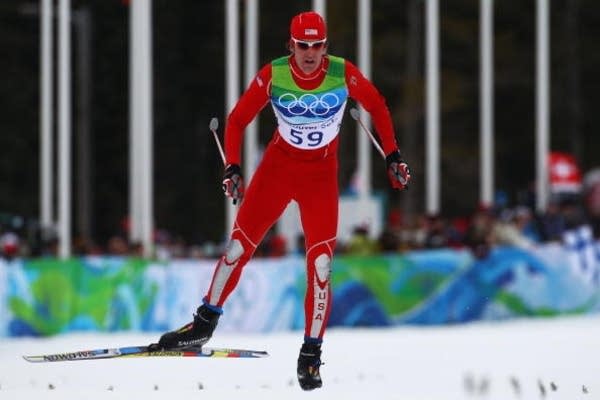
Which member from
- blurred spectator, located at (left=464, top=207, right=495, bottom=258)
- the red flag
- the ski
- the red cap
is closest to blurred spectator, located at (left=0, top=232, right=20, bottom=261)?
blurred spectator, located at (left=464, top=207, right=495, bottom=258)

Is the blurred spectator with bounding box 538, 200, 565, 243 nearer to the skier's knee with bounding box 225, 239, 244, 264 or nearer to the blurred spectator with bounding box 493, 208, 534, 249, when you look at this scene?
the blurred spectator with bounding box 493, 208, 534, 249

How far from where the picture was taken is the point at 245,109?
13.0m

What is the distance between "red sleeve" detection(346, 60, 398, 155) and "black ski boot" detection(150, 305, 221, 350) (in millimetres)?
1804

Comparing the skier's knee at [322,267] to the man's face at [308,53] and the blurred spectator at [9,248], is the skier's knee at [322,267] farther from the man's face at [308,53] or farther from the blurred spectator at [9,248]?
the blurred spectator at [9,248]

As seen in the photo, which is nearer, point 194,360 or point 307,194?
point 307,194

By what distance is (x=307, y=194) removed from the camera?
42.8 ft

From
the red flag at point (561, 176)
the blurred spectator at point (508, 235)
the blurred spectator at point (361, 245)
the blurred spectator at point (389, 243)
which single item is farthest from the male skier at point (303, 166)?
the red flag at point (561, 176)

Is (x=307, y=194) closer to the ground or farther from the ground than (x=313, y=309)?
farther from the ground

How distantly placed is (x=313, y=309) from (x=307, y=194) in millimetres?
856

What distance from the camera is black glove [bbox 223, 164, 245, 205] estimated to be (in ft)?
41.7

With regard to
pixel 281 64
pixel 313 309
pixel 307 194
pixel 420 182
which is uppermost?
pixel 281 64

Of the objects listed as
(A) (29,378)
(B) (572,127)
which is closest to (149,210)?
(A) (29,378)

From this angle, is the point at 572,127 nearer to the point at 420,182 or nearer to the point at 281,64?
the point at 420,182

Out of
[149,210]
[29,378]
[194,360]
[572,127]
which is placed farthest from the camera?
[572,127]
